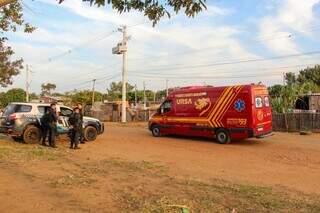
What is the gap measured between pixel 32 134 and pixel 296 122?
15.5 m

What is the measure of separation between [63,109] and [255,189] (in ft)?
43.1

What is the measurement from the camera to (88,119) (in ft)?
75.6

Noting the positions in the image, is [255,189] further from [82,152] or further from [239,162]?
[82,152]

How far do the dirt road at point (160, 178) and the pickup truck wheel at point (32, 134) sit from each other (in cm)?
76

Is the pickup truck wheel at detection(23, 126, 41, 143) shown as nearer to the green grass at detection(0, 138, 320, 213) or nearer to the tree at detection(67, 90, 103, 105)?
the green grass at detection(0, 138, 320, 213)

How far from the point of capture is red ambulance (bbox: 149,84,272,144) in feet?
69.4

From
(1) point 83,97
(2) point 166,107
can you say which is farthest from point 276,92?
(1) point 83,97

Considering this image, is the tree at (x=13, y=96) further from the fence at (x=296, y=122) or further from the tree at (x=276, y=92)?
the fence at (x=296, y=122)

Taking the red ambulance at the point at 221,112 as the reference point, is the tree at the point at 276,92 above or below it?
above

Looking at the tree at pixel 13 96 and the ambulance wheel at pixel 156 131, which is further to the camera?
the tree at pixel 13 96

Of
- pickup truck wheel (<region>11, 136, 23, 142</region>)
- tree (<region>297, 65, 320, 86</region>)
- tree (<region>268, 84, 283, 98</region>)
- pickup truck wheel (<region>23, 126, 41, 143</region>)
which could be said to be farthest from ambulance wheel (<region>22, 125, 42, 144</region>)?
tree (<region>297, 65, 320, 86</region>)

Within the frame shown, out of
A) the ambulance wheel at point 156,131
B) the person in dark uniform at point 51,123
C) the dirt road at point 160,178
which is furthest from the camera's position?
the ambulance wheel at point 156,131

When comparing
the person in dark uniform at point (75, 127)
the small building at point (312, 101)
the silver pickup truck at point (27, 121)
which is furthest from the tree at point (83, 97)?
the person in dark uniform at point (75, 127)

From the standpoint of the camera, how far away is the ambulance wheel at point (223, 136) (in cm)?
2194
